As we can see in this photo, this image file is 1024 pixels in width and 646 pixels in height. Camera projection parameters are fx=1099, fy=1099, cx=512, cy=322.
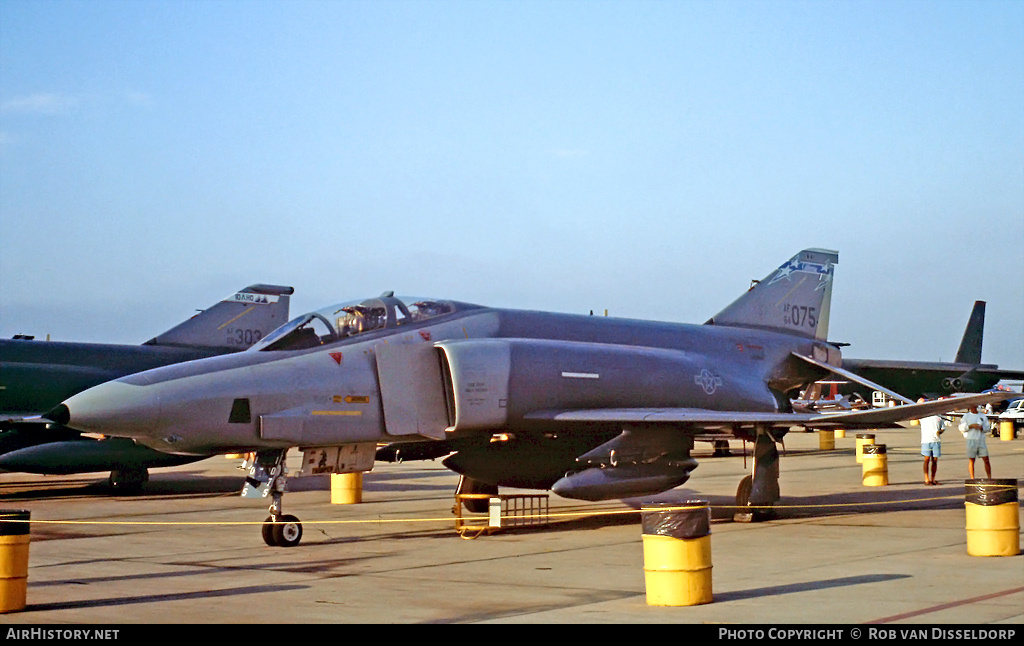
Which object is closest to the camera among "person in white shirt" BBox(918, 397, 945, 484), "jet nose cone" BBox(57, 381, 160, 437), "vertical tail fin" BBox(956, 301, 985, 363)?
"jet nose cone" BBox(57, 381, 160, 437)

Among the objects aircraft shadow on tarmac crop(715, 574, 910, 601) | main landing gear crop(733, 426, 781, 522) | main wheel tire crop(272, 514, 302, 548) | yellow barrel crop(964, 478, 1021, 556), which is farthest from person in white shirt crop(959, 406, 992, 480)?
main wheel tire crop(272, 514, 302, 548)

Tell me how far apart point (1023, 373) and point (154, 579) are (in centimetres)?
3705

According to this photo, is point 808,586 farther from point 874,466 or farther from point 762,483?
point 874,466

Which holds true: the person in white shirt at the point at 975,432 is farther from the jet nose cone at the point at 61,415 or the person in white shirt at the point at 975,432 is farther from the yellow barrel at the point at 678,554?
the jet nose cone at the point at 61,415

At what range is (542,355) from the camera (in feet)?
44.6

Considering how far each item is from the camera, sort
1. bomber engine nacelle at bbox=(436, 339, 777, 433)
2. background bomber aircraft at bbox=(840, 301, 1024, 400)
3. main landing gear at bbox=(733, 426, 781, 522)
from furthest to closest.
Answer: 1. background bomber aircraft at bbox=(840, 301, 1024, 400)
2. main landing gear at bbox=(733, 426, 781, 522)
3. bomber engine nacelle at bbox=(436, 339, 777, 433)

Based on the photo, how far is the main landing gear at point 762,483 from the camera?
568 inches

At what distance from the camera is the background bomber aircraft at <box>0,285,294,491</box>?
19.0m

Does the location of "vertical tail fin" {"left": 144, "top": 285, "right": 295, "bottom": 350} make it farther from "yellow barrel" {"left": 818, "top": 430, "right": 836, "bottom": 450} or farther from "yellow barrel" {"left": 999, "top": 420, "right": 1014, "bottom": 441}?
"yellow barrel" {"left": 999, "top": 420, "right": 1014, "bottom": 441}

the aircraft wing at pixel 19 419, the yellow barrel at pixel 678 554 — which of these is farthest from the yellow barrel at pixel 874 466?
the aircraft wing at pixel 19 419

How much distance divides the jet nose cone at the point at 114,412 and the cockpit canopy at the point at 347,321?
1656mm

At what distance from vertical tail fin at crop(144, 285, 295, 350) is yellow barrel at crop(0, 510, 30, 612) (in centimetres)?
1483
